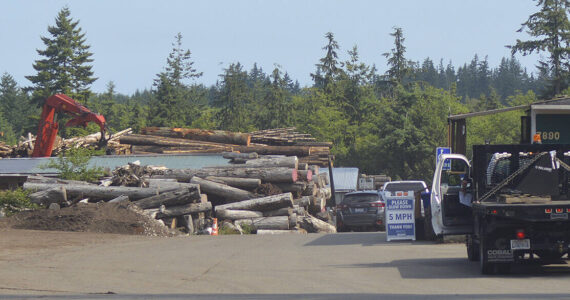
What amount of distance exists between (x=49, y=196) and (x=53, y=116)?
1492 centimetres

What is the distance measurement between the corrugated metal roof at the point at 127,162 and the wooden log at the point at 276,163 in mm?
5097

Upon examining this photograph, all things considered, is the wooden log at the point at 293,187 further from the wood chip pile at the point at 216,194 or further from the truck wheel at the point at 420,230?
the truck wheel at the point at 420,230

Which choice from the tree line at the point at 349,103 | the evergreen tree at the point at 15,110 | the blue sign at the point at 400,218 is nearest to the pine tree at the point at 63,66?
the tree line at the point at 349,103

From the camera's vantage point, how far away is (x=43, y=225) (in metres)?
23.7

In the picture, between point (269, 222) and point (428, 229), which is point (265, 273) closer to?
point (428, 229)

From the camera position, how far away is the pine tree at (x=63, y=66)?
86.8 m

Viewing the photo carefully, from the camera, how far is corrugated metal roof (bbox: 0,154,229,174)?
A: 35688 mm

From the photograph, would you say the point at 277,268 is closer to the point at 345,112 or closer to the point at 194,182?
the point at 194,182

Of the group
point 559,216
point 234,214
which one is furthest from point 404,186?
point 559,216

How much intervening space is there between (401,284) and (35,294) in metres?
5.05

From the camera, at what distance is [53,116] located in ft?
130

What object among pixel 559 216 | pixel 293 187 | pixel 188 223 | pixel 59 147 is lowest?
pixel 188 223

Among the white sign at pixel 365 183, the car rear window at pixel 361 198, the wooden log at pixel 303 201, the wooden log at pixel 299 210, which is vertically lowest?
the white sign at pixel 365 183

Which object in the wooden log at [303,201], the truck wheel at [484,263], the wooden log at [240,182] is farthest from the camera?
the wooden log at [303,201]
